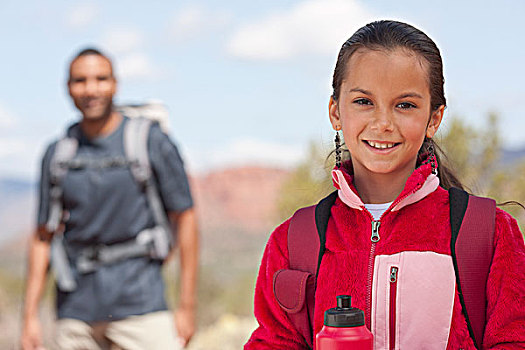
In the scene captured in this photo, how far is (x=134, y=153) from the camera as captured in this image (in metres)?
4.16

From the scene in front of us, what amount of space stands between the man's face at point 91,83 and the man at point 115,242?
21cm

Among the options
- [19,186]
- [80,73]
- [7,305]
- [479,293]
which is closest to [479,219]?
[479,293]

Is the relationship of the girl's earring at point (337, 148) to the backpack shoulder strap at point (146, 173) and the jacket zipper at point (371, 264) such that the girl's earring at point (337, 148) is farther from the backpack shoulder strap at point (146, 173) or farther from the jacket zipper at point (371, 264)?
the backpack shoulder strap at point (146, 173)

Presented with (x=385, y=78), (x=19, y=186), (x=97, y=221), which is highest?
(x=385, y=78)

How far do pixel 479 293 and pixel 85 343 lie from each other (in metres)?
2.86

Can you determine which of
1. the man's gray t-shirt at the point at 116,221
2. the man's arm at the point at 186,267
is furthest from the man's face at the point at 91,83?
the man's arm at the point at 186,267

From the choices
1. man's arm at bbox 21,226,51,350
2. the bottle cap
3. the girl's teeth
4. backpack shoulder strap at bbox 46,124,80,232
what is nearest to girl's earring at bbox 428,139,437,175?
the girl's teeth

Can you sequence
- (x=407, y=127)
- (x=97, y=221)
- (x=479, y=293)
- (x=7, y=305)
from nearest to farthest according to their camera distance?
(x=479, y=293) < (x=407, y=127) < (x=97, y=221) < (x=7, y=305)

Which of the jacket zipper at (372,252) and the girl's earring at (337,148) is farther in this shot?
the girl's earring at (337,148)

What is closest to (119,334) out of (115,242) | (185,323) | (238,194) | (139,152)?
(185,323)

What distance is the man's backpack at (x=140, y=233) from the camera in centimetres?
416

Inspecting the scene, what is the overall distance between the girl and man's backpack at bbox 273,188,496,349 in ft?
0.06

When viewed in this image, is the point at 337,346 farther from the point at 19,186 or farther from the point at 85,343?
the point at 19,186

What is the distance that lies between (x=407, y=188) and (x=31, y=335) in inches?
126
